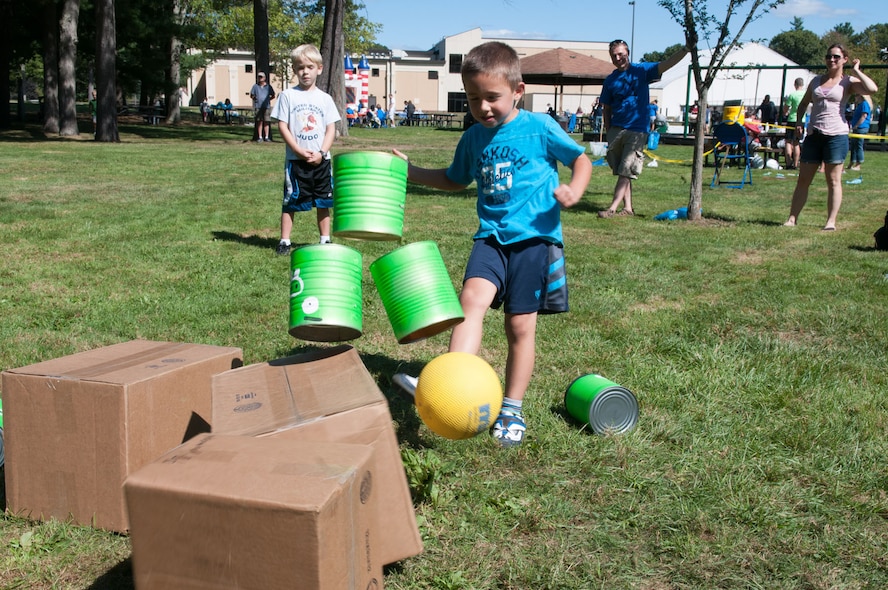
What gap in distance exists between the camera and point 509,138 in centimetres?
354

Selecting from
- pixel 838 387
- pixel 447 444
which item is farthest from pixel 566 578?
pixel 838 387

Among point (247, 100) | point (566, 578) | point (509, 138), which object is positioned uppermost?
point (247, 100)

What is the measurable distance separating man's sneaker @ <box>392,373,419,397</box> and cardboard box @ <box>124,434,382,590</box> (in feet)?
5.91

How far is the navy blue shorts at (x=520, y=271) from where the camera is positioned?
3516 millimetres

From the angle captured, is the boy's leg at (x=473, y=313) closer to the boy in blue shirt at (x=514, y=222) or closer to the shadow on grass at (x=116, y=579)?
the boy in blue shirt at (x=514, y=222)

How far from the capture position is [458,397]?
118 inches

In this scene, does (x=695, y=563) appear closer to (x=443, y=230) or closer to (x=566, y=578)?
(x=566, y=578)

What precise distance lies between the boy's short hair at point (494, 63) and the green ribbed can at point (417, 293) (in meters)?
0.79

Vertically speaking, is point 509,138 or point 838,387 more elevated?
point 509,138

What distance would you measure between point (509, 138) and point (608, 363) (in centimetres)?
158

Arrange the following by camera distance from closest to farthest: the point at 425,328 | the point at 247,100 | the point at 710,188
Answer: the point at 425,328
the point at 710,188
the point at 247,100

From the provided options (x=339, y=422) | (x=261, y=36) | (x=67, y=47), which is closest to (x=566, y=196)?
(x=339, y=422)

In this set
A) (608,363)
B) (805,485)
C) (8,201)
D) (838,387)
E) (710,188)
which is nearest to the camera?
(805,485)

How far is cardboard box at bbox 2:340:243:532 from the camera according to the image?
8.65 ft
